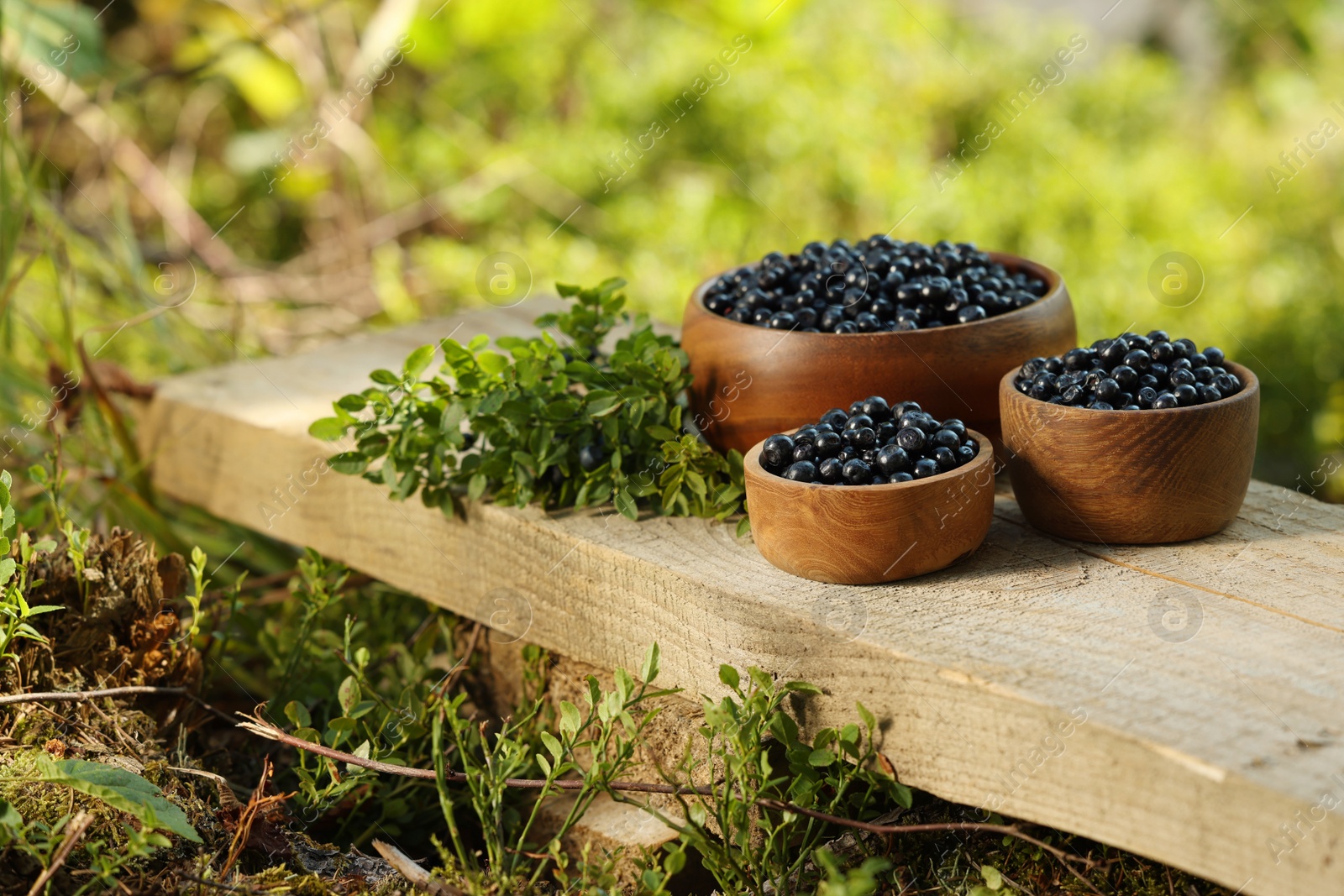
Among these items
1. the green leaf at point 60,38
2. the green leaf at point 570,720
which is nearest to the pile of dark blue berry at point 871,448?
the green leaf at point 570,720

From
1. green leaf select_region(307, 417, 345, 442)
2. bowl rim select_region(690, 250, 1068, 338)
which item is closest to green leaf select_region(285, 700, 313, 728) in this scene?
green leaf select_region(307, 417, 345, 442)

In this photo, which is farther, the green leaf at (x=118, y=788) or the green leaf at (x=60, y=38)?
the green leaf at (x=60, y=38)

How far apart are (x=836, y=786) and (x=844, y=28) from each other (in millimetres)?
3891

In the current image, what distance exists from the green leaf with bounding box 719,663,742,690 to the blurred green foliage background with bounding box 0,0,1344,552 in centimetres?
182

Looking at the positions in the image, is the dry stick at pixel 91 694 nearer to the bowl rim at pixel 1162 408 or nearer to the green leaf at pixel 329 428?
the green leaf at pixel 329 428

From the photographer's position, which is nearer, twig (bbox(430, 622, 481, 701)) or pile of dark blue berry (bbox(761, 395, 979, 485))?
pile of dark blue berry (bbox(761, 395, 979, 485))

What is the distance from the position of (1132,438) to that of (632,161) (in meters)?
2.75

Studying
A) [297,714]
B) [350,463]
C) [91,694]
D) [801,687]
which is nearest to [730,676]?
[801,687]

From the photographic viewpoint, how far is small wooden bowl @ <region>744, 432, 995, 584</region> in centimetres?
122

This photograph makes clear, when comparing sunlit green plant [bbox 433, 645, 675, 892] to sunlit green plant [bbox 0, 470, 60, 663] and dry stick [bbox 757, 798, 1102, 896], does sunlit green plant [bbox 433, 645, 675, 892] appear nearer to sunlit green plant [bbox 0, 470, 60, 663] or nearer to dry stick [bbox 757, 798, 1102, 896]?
dry stick [bbox 757, 798, 1102, 896]

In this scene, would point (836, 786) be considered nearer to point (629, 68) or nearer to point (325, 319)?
point (325, 319)

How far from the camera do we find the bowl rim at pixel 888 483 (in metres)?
1.21

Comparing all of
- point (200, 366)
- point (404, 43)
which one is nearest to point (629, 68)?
point (404, 43)

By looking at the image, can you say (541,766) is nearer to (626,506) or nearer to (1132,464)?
(626,506)
